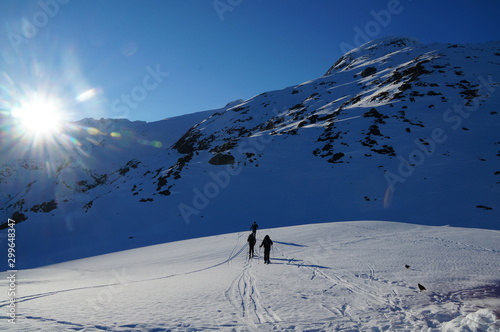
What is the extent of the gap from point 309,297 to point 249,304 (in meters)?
1.64

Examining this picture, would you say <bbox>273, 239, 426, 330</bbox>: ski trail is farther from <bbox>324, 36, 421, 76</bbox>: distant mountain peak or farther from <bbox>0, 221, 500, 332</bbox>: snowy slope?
<bbox>324, 36, 421, 76</bbox>: distant mountain peak

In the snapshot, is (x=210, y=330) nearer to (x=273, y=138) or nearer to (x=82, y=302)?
(x=82, y=302)

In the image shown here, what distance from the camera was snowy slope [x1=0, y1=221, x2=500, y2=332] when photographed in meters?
5.16

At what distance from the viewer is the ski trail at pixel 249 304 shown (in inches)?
212

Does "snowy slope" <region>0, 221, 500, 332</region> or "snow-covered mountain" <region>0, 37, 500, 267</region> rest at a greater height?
"snow-covered mountain" <region>0, 37, 500, 267</region>

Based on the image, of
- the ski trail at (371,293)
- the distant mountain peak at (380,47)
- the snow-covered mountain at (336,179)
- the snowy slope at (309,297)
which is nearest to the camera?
the snowy slope at (309,297)

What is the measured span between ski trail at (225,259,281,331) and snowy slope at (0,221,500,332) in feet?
0.08

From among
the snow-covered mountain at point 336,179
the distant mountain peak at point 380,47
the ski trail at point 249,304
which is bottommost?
the ski trail at point 249,304

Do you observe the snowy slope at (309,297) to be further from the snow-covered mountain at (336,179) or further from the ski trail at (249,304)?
the snow-covered mountain at (336,179)

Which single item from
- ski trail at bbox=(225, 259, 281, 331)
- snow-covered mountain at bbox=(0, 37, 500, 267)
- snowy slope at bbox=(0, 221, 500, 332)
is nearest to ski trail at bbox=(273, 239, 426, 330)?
snowy slope at bbox=(0, 221, 500, 332)

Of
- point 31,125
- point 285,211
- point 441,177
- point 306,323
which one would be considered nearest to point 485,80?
point 441,177

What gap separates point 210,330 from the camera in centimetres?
500

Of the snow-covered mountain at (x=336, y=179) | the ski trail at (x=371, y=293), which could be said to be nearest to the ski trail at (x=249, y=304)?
the ski trail at (x=371, y=293)

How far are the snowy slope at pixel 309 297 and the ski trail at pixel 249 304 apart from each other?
2 centimetres
